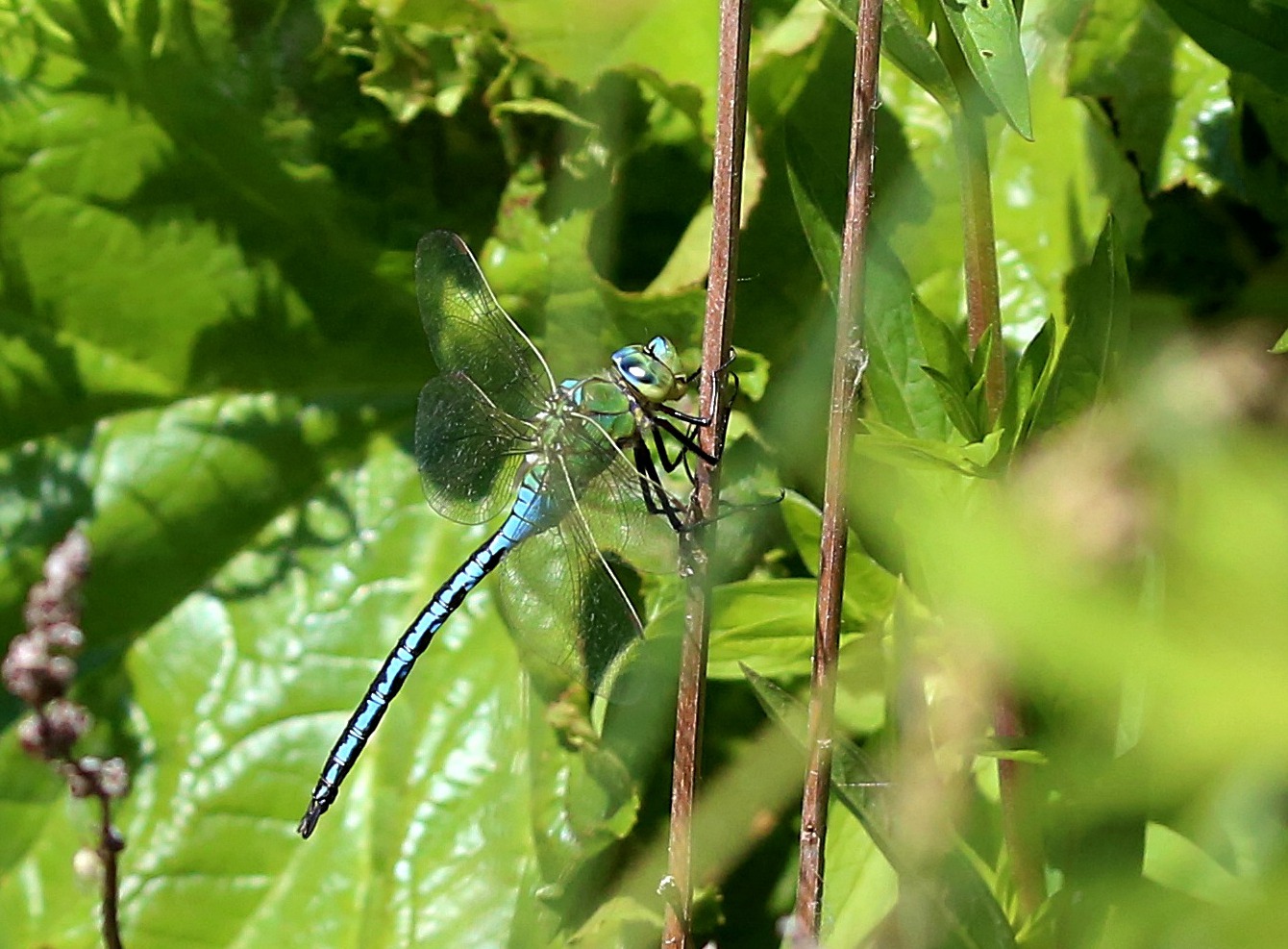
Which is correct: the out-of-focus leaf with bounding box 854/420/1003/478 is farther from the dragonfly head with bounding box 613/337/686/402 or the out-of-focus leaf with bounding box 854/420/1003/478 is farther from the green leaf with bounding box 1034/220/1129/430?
the dragonfly head with bounding box 613/337/686/402

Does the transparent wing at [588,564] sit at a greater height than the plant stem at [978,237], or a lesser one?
lesser

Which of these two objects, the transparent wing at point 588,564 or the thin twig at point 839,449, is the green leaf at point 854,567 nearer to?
the transparent wing at point 588,564

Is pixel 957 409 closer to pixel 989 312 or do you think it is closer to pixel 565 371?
pixel 989 312

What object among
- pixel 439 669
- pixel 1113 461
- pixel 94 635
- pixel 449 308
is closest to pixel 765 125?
pixel 449 308

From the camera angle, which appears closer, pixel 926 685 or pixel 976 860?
pixel 976 860

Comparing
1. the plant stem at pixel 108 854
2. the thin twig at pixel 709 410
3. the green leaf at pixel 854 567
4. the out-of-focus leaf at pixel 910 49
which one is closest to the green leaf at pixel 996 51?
the out-of-focus leaf at pixel 910 49

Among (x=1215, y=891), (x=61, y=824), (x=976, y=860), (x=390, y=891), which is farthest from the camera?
(x=61, y=824)

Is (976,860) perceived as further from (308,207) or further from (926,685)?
(308,207)

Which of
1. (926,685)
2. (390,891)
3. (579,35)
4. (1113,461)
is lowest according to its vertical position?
(390,891)

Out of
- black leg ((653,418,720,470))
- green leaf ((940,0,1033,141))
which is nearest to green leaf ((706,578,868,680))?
black leg ((653,418,720,470))
